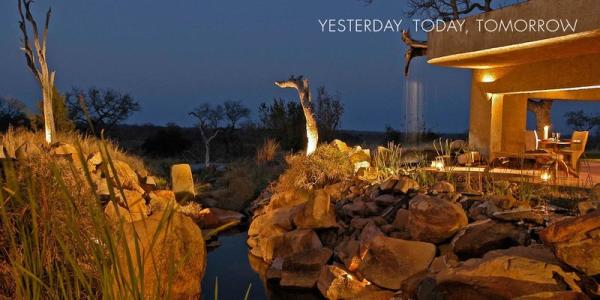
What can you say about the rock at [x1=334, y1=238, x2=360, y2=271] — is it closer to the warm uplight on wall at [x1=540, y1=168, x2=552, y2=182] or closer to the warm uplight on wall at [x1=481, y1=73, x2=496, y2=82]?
the warm uplight on wall at [x1=540, y1=168, x2=552, y2=182]

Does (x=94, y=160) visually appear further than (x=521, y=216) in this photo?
Yes

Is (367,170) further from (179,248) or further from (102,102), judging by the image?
(102,102)

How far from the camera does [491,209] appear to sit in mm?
5477

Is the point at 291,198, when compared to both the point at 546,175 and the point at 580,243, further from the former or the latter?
the point at 580,243

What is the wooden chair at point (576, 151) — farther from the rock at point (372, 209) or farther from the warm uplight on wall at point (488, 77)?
the rock at point (372, 209)

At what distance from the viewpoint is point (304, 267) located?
6.25 metres

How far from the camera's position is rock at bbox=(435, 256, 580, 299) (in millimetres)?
3904

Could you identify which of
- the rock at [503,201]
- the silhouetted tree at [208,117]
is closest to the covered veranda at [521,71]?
the rock at [503,201]

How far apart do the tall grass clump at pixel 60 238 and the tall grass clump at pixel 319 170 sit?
156 inches

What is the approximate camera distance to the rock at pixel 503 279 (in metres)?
3.90

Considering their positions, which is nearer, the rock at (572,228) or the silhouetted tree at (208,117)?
the rock at (572,228)

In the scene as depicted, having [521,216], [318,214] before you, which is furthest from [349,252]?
[521,216]

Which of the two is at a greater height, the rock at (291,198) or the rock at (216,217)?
the rock at (291,198)

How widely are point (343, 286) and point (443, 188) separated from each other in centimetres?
188
